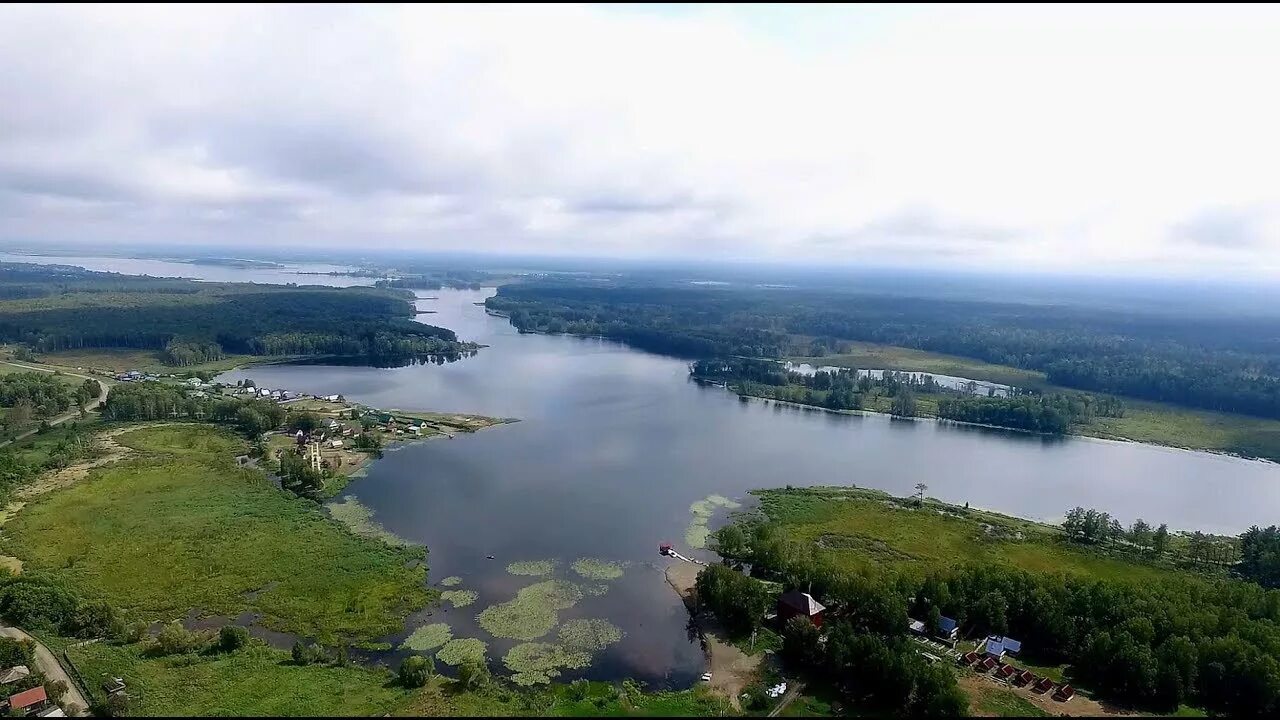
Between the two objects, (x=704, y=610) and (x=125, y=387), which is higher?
(x=125, y=387)

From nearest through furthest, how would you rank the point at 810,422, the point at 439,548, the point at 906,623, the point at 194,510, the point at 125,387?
1. the point at 906,623
2. the point at 439,548
3. the point at 194,510
4. the point at 125,387
5. the point at 810,422

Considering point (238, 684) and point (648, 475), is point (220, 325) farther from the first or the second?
point (238, 684)

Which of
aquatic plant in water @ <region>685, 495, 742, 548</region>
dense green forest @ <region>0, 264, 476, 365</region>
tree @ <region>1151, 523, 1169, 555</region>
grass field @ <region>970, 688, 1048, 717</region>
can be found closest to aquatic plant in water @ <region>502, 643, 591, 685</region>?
aquatic plant in water @ <region>685, 495, 742, 548</region>

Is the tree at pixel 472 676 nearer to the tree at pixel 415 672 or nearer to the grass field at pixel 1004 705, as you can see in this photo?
the tree at pixel 415 672

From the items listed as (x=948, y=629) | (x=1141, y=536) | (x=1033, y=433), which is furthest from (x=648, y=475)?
(x=1033, y=433)

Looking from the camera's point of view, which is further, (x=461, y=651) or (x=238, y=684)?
(x=461, y=651)

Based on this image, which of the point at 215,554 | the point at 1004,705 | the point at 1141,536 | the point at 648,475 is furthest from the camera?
the point at 648,475

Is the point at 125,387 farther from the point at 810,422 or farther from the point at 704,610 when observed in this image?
the point at 810,422

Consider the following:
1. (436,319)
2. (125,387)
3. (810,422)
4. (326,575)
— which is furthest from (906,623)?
(436,319)
